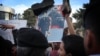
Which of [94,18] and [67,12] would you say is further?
[67,12]

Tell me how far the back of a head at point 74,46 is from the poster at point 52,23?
121 centimetres

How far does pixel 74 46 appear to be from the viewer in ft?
7.39

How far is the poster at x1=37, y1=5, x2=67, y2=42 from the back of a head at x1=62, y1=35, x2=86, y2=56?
1212 mm

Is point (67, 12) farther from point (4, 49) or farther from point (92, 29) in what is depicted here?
point (92, 29)

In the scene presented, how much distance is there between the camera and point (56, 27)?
3.82 m

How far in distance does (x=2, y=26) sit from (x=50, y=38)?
2.36 feet

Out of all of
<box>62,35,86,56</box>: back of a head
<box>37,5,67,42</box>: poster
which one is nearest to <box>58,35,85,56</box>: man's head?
<box>62,35,86,56</box>: back of a head

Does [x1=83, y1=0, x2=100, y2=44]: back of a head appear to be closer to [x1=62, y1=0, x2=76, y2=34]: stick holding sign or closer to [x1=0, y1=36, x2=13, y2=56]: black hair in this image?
[x1=0, y1=36, x2=13, y2=56]: black hair

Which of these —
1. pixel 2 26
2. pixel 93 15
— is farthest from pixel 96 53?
pixel 2 26

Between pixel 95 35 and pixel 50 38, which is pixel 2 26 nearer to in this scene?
pixel 50 38

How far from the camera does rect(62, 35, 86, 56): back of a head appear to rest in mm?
2209

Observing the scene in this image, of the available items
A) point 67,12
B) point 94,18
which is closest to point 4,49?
point 67,12

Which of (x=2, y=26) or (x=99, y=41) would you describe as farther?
(x=2, y=26)

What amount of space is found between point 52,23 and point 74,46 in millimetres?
1507
